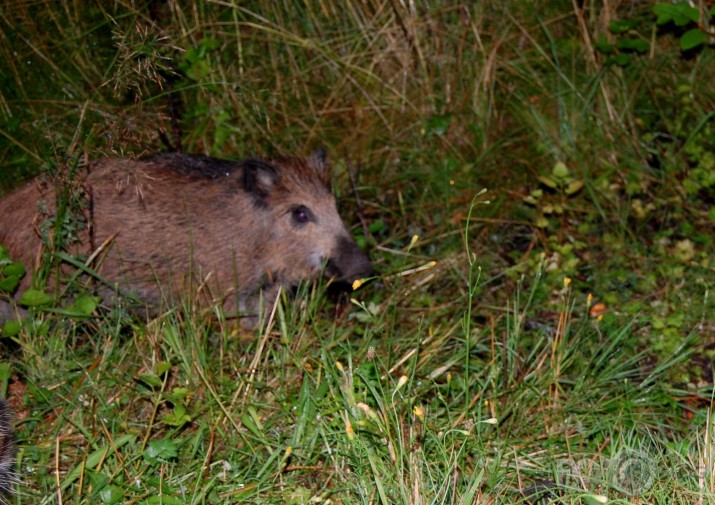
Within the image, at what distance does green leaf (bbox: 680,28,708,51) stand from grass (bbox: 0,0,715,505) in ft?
1.11

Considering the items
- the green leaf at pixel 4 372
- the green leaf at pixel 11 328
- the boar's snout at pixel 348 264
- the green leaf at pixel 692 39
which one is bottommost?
the boar's snout at pixel 348 264

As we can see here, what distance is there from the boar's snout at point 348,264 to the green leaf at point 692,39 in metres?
2.37

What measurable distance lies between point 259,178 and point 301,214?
0.96 ft

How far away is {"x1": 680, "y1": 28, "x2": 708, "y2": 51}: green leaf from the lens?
240 inches

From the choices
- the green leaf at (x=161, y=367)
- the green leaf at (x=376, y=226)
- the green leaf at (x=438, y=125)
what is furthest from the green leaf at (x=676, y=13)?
the green leaf at (x=161, y=367)

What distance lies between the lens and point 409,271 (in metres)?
4.24

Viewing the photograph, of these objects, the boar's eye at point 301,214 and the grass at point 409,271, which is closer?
the grass at point 409,271

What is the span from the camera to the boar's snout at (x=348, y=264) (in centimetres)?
532

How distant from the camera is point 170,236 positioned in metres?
5.30

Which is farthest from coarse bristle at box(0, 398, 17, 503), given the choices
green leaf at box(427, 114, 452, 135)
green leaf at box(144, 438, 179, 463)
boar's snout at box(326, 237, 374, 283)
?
green leaf at box(427, 114, 452, 135)

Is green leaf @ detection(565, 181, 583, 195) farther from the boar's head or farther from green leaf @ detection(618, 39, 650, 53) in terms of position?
the boar's head

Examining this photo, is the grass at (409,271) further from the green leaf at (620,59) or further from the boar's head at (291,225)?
the boar's head at (291,225)
